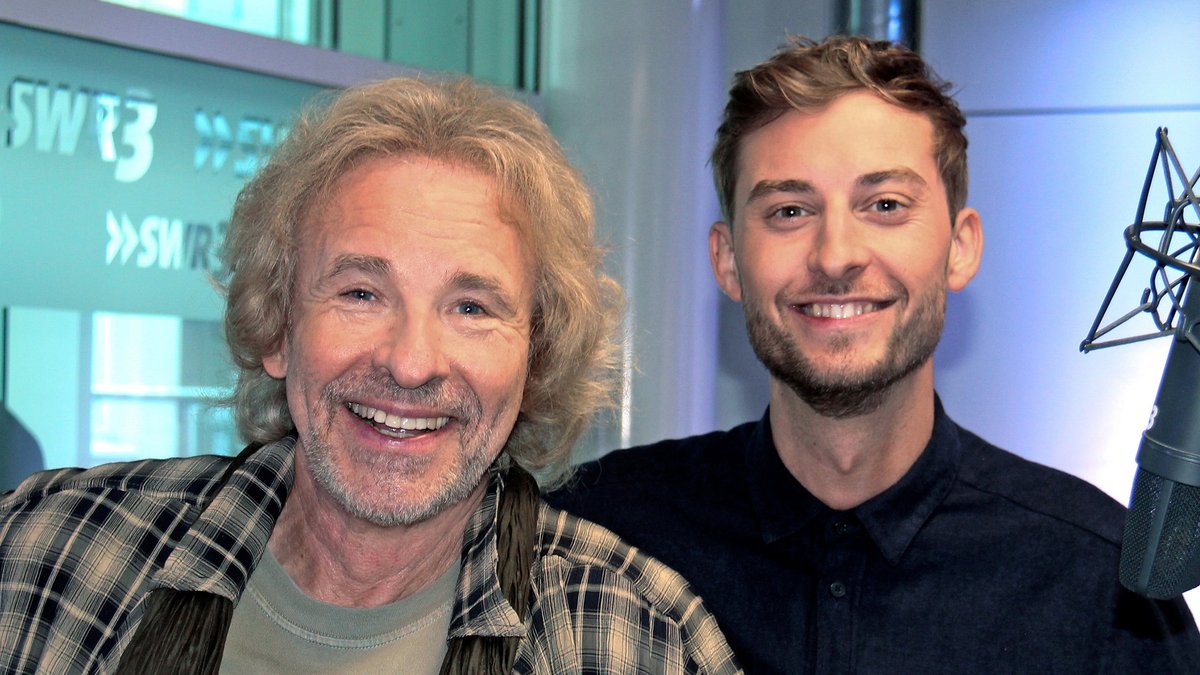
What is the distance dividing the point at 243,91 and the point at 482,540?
259 cm

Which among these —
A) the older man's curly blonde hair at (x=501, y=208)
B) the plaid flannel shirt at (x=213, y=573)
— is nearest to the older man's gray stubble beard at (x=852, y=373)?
the older man's curly blonde hair at (x=501, y=208)

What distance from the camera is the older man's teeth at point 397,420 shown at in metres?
2.00

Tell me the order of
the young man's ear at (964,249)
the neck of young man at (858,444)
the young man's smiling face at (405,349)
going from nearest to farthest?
the young man's smiling face at (405,349) < the neck of young man at (858,444) < the young man's ear at (964,249)

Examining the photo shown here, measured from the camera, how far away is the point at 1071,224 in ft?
13.3

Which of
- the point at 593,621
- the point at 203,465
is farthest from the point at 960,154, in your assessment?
the point at 203,465

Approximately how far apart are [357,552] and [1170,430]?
133 centimetres

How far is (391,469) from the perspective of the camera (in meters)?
2.02

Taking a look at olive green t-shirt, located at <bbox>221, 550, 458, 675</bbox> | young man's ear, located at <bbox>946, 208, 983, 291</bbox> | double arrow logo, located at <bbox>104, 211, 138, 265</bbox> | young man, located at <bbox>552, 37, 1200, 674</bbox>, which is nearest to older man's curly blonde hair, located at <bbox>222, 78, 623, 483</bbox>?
young man, located at <bbox>552, 37, 1200, 674</bbox>

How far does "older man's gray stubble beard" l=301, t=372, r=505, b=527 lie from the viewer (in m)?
2.01

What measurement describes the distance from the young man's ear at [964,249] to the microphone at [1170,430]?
4.39ft

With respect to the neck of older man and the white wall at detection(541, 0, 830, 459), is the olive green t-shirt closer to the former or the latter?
the neck of older man

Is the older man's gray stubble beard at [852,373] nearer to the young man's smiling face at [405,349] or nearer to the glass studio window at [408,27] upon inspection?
the young man's smiling face at [405,349]

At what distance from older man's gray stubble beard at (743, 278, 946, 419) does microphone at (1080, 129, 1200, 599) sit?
3.43 ft

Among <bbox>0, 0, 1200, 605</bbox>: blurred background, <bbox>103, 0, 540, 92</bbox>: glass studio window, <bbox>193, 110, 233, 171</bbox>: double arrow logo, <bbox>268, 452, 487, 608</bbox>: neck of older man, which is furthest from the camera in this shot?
<bbox>103, 0, 540, 92</bbox>: glass studio window
